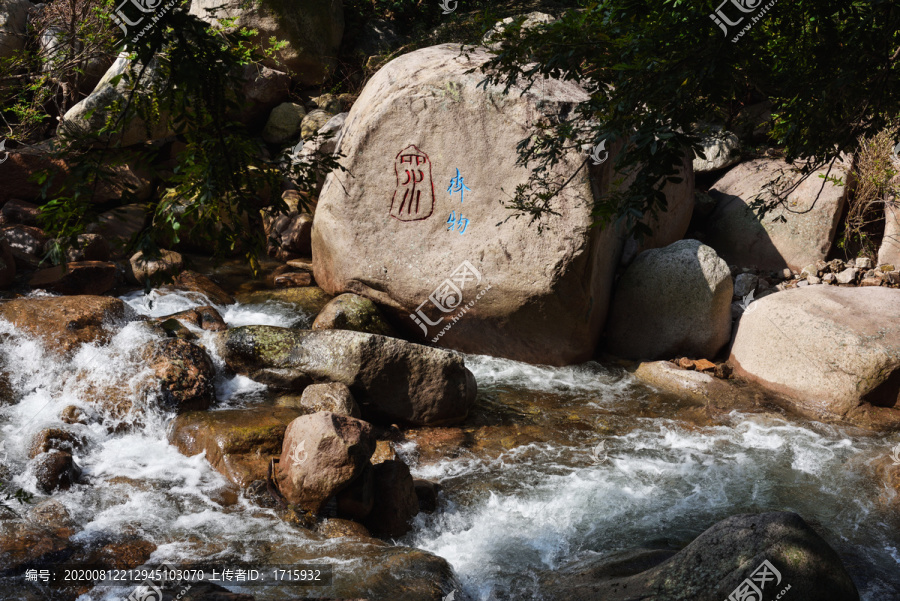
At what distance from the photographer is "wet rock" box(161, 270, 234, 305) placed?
719 centimetres

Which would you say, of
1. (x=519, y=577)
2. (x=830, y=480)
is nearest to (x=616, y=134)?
(x=519, y=577)

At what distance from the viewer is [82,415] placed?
4773 mm

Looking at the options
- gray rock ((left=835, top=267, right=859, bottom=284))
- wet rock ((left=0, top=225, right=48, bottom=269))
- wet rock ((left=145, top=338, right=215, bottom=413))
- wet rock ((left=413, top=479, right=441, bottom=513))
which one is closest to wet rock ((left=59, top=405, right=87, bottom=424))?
wet rock ((left=145, top=338, right=215, bottom=413))

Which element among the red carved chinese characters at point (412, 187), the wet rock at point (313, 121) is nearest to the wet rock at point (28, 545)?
the red carved chinese characters at point (412, 187)

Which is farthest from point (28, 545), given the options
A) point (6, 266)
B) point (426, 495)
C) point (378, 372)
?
point (6, 266)

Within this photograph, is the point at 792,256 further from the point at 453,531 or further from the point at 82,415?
the point at 82,415

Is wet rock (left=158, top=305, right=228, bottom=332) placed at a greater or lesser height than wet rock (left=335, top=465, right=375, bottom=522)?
greater

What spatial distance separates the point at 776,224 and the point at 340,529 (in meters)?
6.90

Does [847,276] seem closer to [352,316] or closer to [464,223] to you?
[464,223]

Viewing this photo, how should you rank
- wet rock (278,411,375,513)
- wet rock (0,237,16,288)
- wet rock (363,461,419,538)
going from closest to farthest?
wet rock (278,411,375,513) → wet rock (363,461,419,538) → wet rock (0,237,16,288)

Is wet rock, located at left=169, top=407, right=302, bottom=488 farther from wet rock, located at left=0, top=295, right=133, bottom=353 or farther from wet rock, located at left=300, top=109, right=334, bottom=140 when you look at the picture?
wet rock, located at left=300, top=109, right=334, bottom=140

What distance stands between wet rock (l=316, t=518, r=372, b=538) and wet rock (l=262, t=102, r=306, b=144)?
25.8 ft

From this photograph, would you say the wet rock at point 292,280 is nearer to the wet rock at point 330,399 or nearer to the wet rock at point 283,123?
the wet rock at point 330,399

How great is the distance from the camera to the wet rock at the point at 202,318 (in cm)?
635
